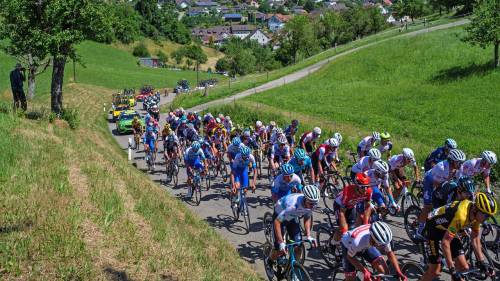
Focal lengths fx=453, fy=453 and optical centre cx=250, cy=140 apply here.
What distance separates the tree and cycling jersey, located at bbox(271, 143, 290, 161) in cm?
2461

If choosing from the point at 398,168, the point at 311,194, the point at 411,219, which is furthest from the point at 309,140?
the point at 311,194

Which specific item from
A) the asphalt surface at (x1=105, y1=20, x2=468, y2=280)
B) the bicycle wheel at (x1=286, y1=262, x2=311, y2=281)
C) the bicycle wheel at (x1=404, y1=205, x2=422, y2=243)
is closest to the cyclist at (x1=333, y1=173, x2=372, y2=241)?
the bicycle wheel at (x1=286, y1=262, x2=311, y2=281)

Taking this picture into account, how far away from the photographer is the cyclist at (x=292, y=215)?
737 cm

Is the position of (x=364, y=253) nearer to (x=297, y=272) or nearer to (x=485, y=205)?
(x=297, y=272)

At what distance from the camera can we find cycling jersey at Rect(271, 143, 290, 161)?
15.4 metres

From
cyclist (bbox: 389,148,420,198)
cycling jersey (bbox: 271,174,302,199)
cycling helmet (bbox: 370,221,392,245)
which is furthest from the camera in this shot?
cyclist (bbox: 389,148,420,198)

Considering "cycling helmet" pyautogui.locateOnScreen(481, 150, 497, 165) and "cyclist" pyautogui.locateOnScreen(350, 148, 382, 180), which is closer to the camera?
"cycling helmet" pyautogui.locateOnScreen(481, 150, 497, 165)

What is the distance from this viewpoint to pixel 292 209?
7742 mm

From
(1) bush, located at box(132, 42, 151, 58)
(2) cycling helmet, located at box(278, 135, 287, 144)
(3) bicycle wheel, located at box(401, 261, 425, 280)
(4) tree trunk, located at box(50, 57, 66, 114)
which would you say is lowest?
(3) bicycle wheel, located at box(401, 261, 425, 280)

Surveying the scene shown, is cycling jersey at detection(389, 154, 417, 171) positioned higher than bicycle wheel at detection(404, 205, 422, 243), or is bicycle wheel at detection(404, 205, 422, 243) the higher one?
cycling jersey at detection(389, 154, 417, 171)

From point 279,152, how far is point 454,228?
9.36 metres

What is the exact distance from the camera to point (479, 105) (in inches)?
1139

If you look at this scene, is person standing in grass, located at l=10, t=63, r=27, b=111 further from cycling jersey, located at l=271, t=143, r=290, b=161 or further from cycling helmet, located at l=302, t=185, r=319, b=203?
cycling helmet, located at l=302, t=185, r=319, b=203

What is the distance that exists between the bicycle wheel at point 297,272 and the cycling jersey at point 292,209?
2.65 ft
